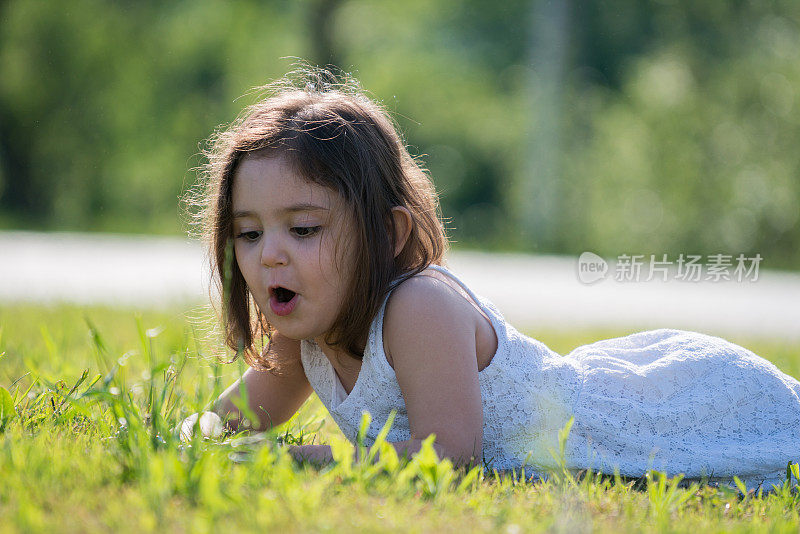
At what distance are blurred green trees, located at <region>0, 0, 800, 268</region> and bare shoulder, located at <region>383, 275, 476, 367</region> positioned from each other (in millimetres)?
10127

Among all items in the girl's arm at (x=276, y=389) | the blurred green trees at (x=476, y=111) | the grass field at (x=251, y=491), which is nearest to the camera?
the grass field at (x=251, y=491)

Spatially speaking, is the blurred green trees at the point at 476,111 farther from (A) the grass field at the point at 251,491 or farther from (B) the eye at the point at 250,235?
(A) the grass field at the point at 251,491

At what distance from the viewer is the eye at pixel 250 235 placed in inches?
96.4

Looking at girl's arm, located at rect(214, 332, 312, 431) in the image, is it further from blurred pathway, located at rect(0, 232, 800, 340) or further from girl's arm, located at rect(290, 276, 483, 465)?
blurred pathway, located at rect(0, 232, 800, 340)

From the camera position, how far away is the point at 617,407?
8.68ft

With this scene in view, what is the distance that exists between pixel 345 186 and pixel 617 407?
3.42 ft

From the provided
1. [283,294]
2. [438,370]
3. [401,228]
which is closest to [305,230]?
[283,294]

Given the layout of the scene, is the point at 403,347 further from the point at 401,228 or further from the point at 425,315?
the point at 401,228

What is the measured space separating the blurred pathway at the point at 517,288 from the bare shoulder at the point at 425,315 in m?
2.82

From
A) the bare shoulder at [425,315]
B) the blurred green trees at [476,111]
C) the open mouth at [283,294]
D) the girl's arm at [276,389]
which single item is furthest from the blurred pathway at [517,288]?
the bare shoulder at [425,315]

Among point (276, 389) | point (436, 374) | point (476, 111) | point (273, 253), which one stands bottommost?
point (276, 389)

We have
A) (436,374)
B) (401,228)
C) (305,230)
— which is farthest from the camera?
(401,228)

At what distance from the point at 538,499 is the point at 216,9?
16.3 metres

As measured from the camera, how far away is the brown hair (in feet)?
7.87
